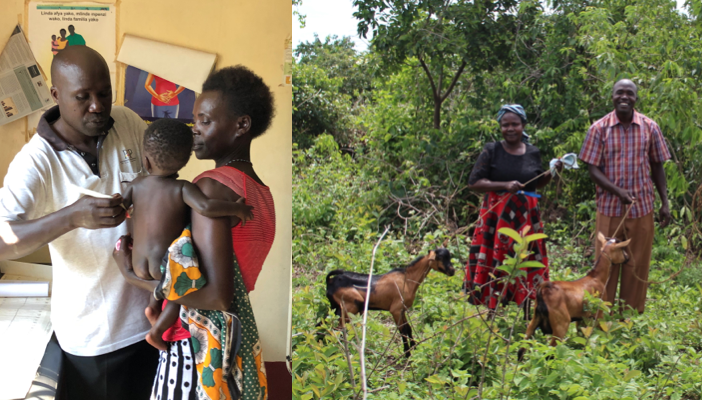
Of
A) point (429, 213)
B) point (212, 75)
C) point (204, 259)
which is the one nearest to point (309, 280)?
point (429, 213)

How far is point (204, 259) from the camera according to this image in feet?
4.43

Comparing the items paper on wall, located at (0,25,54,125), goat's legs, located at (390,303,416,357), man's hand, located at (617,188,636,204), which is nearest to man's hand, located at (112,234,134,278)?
paper on wall, located at (0,25,54,125)

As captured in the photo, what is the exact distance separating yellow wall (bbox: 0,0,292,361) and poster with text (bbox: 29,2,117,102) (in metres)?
0.03

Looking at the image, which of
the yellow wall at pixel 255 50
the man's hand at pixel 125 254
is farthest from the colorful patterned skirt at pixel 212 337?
the yellow wall at pixel 255 50

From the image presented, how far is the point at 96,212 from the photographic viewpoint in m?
1.35

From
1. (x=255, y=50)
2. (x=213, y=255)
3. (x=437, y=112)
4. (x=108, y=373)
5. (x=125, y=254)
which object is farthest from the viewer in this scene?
(x=437, y=112)

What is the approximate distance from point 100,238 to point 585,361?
1.60 m

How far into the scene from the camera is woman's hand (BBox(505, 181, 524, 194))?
189 centimetres

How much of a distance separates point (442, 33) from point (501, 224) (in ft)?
2.34

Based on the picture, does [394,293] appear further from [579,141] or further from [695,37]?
[695,37]

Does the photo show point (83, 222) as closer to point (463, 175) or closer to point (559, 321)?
point (463, 175)

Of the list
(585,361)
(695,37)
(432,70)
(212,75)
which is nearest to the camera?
(212,75)

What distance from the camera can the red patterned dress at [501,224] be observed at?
1.90 metres

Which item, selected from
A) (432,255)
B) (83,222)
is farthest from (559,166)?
(83,222)
